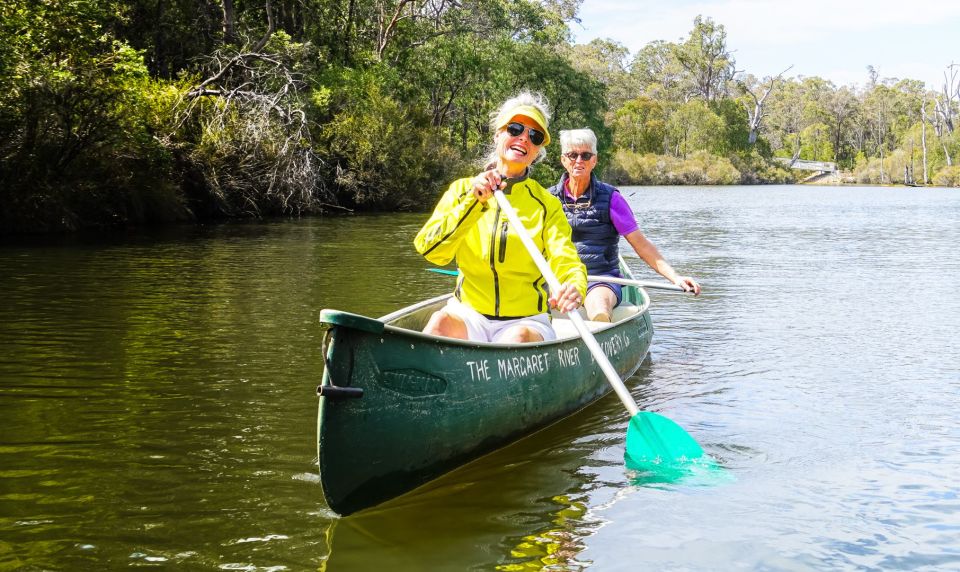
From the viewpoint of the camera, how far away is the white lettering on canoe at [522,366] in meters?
4.45

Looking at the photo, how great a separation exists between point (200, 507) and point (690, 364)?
4429 millimetres

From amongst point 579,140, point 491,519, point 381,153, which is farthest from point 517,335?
point 381,153

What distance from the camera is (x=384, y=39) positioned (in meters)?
29.6

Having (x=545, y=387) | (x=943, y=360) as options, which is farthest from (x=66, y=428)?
(x=943, y=360)

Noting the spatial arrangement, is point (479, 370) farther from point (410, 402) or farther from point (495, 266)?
point (495, 266)

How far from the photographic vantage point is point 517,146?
4598 millimetres

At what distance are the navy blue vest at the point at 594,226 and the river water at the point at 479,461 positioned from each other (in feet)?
3.00

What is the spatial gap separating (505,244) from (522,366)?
0.63 metres

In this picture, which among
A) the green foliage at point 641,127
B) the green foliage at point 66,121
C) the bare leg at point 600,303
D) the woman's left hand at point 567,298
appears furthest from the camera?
the green foliage at point 641,127

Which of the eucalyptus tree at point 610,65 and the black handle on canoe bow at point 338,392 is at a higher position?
the eucalyptus tree at point 610,65

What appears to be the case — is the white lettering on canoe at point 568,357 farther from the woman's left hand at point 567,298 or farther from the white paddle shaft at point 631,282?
the white paddle shaft at point 631,282

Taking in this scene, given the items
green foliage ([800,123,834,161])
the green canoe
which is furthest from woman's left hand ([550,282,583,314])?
green foliage ([800,123,834,161])

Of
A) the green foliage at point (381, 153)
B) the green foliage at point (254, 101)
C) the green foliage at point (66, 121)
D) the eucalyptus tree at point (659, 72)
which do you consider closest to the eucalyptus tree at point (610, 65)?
the eucalyptus tree at point (659, 72)

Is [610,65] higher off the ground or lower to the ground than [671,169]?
higher
